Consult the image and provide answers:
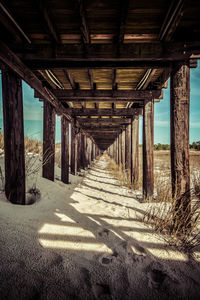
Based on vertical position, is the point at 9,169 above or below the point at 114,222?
above

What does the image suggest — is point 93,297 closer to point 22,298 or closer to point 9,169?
point 22,298

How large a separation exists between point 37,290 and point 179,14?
3.40 metres

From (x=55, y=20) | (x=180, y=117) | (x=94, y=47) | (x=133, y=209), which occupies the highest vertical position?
(x=55, y=20)

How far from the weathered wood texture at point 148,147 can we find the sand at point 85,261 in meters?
1.93

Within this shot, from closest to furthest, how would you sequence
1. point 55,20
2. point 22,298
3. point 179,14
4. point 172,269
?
1. point 22,298
2. point 172,269
3. point 179,14
4. point 55,20

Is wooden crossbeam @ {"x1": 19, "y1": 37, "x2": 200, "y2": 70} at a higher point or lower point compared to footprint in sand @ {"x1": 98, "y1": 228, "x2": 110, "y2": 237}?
higher

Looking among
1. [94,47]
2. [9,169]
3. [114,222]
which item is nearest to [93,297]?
[114,222]

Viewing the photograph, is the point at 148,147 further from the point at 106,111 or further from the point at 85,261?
the point at 85,261

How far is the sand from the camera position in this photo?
1335 mm

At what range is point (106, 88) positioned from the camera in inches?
176

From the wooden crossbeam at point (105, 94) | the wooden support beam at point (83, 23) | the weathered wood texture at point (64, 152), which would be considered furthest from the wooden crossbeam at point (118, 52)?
the weathered wood texture at point (64, 152)

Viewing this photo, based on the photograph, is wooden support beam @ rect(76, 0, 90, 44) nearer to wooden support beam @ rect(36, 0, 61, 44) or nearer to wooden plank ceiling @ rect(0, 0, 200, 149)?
wooden plank ceiling @ rect(0, 0, 200, 149)

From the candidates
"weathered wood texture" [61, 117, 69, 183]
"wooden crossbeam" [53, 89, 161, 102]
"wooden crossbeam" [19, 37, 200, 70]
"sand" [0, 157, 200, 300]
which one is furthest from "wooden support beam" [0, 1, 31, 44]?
"weathered wood texture" [61, 117, 69, 183]

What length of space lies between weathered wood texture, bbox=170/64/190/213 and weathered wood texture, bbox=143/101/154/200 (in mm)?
1823
